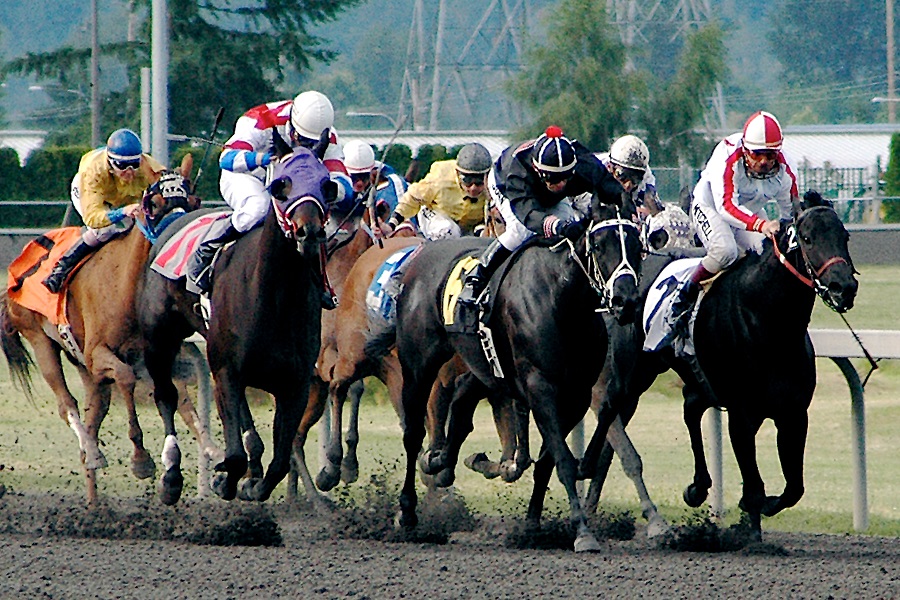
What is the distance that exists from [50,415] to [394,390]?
16.8 feet

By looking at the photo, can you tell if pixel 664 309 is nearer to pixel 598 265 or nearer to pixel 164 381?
pixel 598 265

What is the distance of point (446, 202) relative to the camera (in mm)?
10016

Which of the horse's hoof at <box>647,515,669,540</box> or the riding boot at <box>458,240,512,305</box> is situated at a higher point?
the riding boot at <box>458,240,512,305</box>

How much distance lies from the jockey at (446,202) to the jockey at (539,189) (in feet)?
5.83

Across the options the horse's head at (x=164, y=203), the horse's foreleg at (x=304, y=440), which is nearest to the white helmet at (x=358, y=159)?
the horse's head at (x=164, y=203)

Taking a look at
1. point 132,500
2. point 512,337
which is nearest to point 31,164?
point 132,500

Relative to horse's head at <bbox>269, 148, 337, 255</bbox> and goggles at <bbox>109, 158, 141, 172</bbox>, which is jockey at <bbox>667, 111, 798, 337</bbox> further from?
goggles at <bbox>109, 158, 141, 172</bbox>

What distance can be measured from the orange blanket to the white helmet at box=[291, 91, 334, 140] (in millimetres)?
2283

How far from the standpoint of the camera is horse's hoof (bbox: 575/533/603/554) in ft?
23.4

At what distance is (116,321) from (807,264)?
12.2ft

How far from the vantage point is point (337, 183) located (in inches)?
281

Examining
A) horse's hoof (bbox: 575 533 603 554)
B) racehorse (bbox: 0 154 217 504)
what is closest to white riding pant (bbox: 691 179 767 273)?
horse's hoof (bbox: 575 533 603 554)

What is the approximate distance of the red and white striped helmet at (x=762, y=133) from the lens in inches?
305

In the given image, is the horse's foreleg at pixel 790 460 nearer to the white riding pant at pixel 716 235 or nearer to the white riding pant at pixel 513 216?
the white riding pant at pixel 716 235
